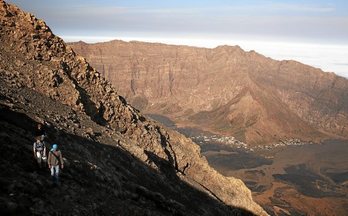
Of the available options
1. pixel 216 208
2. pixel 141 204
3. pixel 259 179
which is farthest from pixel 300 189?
pixel 141 204

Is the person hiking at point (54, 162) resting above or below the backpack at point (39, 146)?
below

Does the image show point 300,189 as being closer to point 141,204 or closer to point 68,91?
point 68,91

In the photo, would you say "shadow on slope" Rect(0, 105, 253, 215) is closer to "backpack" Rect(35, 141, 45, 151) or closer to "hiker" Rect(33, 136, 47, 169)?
"hiker" Rect(33, 136, 47, 169)

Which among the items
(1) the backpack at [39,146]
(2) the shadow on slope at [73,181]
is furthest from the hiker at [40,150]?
(2) the shadow on slope at [73,181]

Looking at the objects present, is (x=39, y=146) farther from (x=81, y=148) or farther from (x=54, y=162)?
(x=81, y=148)

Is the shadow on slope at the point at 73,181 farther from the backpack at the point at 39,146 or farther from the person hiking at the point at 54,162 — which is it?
the backpack at the point at 39,146

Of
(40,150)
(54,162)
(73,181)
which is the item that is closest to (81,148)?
(73,181)

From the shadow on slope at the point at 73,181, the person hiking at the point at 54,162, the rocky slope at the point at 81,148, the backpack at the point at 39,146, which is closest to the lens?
the shadow on slope at the point at 73,181
